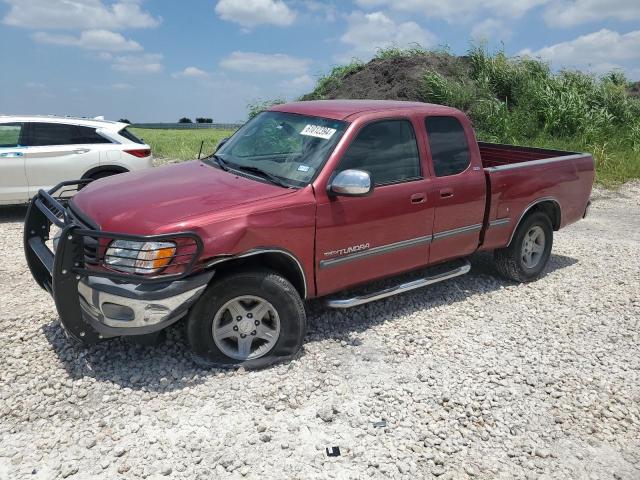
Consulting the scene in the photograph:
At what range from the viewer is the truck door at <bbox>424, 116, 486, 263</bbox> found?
4965 mm

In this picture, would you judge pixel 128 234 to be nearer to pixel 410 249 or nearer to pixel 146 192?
pixel 146 192

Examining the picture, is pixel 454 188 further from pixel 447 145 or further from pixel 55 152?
pixel 55 152

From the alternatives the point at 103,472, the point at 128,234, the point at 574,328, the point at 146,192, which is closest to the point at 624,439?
the point at 574,328

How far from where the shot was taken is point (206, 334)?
154 inches

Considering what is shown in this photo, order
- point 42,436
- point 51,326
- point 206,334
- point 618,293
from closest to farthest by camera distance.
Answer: point 42,436 < point 206,334 < point 51,326 < point 618,293

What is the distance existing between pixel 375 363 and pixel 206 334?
51.4 inches

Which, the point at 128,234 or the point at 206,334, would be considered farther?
the point at 206,334

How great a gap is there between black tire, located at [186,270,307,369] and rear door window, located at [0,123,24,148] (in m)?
6.03

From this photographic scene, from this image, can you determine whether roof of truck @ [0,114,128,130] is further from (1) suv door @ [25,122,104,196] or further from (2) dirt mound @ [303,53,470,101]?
(2) dirt mound @ [303,53,470,101]

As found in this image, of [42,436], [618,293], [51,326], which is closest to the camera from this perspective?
[42,436]

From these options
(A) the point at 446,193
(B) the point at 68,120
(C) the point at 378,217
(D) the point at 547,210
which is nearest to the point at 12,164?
(B) the point at 68,120

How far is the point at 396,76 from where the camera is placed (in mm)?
17188

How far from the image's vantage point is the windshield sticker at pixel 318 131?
14.7 feet

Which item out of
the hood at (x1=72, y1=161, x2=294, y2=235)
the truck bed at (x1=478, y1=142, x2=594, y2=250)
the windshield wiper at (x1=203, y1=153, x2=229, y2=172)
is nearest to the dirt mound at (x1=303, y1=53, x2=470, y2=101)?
the truck bed at (x1=478, y1=142, x2=594, y2=250)
